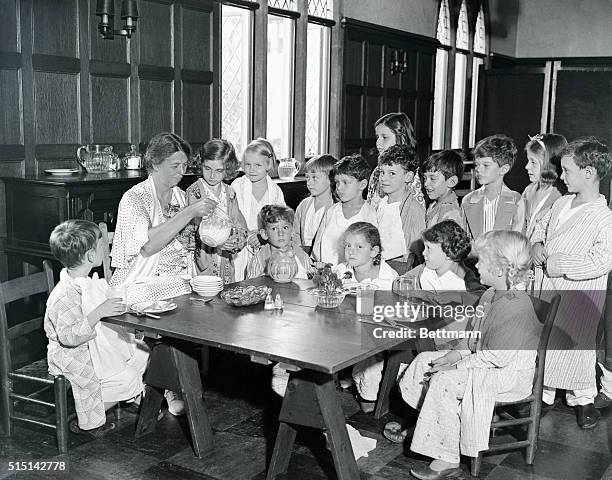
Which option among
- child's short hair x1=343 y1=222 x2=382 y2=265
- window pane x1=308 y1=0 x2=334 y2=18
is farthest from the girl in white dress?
window pane x1=308 y1=0 x2=334 y2=18

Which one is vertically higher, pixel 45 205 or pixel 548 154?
pixel 548 154

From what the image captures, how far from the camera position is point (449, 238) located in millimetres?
3277

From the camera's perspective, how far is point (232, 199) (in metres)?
4.21

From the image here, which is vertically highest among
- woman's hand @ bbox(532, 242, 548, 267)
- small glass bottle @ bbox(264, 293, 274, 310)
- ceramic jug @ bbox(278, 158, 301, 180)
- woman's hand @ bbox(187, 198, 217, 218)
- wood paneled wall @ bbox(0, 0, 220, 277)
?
wood paneled wall @ bbox(0, 0, 220, 277)

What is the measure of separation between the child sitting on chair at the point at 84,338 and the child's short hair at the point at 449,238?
140cm

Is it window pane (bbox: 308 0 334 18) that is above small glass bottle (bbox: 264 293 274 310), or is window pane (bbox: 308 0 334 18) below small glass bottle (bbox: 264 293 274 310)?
above

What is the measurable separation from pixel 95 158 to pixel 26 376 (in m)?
2.01

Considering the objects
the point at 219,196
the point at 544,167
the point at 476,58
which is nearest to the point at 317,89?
the point at 544,167

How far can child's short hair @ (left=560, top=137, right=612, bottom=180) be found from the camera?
11.2ft

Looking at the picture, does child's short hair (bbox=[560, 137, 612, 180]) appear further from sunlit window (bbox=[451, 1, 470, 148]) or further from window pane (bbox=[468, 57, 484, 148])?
window pane (bbox=[468, 57, 484, 148])

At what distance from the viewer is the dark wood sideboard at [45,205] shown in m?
4.32

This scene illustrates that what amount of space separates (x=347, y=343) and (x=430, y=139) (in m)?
7.74

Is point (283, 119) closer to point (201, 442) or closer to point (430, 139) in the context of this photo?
point (430, 139)

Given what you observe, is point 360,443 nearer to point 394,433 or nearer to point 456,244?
point 394,433
